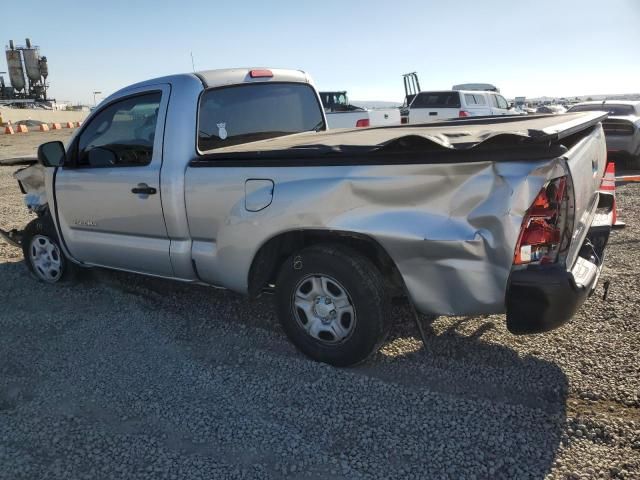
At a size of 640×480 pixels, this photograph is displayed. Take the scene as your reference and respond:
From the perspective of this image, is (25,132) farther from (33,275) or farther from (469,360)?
(469,360)

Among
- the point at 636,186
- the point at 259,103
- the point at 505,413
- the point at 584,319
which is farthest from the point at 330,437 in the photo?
the point at 636,186

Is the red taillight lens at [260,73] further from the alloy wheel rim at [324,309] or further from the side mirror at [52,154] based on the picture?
the alloy wheel rim at [324,309]

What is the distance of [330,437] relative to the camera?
108 inches

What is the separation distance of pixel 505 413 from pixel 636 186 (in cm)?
808

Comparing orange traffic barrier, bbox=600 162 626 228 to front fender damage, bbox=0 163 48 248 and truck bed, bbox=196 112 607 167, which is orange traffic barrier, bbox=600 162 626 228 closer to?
truck bed, bbox=196 112 607 167

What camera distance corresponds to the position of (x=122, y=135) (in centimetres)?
421

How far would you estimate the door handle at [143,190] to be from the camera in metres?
3.83

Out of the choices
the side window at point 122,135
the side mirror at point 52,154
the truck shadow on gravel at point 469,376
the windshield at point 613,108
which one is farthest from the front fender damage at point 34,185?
the windshield at point 613,108

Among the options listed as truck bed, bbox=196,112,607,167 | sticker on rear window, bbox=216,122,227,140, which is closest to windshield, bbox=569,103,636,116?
truck bed, bbox=196,112,607,167

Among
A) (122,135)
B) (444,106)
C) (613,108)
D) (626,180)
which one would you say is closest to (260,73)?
(122,135)

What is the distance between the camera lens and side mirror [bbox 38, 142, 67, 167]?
14.6 ft

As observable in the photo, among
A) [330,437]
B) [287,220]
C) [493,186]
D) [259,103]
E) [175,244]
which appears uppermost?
[259,103]

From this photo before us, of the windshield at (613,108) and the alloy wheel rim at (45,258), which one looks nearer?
the alloy wheel rim at (45,258)

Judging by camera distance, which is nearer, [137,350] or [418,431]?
[418,431]
